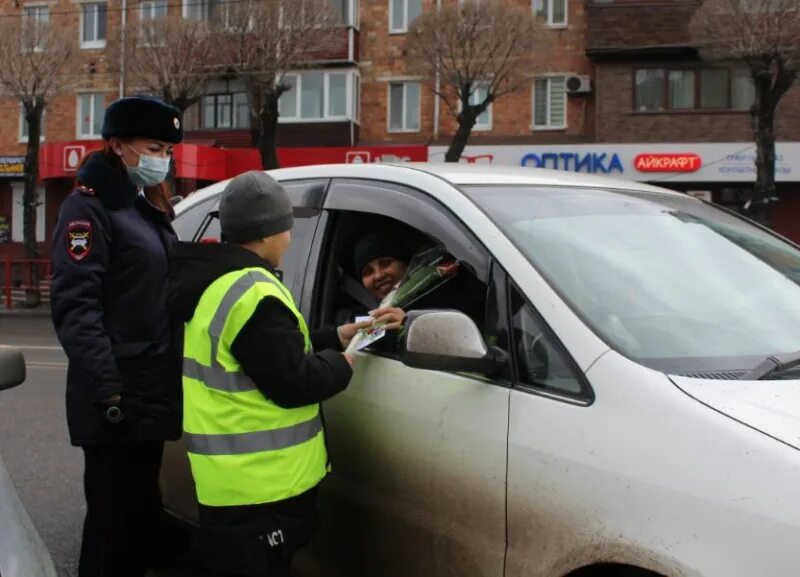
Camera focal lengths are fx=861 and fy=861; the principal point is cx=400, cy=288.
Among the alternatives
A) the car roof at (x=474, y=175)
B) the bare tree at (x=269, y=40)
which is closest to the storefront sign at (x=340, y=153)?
the bare tree at (x=269, y=40)

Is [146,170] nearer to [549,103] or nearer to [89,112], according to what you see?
[549,103]

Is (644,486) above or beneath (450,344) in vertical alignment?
beneath

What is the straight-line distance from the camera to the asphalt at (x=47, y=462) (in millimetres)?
4621

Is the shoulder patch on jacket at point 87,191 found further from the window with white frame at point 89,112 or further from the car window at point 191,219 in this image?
the window with white frame at point 89,112

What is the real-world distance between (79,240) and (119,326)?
34 centimetres

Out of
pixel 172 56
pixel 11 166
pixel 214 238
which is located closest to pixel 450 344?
pixel 214 238

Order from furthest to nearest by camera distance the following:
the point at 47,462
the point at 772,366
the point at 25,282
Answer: the point at 25,282
the point at 47,462
the point at 772,366

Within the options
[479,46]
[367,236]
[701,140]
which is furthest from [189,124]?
[367,236]

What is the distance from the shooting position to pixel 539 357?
2354 millimetres

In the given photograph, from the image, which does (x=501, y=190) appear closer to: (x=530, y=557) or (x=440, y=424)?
(x=440, y=424)

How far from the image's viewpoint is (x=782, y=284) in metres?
2.78

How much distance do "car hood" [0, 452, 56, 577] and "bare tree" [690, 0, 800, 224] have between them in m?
18.1

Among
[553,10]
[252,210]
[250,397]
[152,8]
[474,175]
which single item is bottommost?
[250,397]

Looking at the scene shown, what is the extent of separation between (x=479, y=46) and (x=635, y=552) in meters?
19.8
